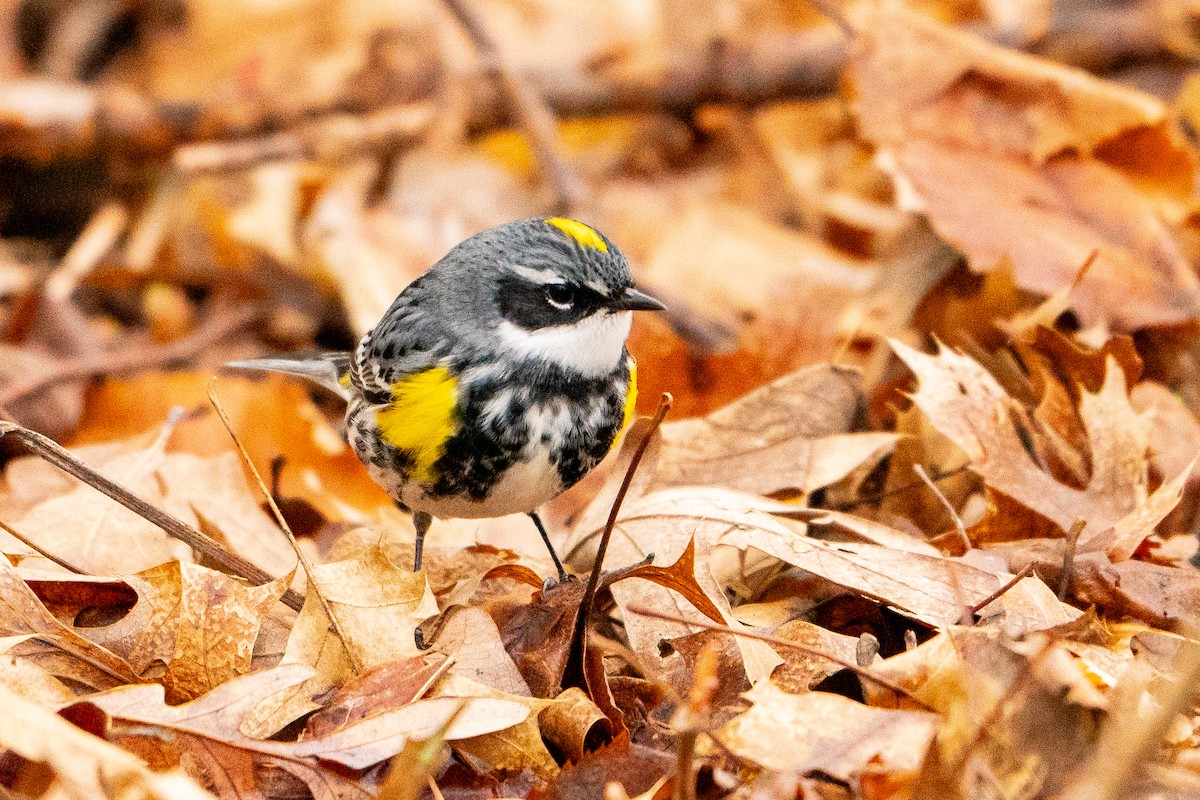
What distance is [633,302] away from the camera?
4207 mm

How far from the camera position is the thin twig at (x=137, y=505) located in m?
3.52

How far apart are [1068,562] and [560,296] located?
1769mm

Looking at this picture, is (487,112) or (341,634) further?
(487,112)

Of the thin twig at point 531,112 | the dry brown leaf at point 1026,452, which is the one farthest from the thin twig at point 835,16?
the dry brown leaf at point 1026,452

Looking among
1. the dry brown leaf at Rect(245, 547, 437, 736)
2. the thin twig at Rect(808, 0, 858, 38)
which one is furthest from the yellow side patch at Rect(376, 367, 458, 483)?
Answer: the thin twig at Rect(808, 0, 858, 38)

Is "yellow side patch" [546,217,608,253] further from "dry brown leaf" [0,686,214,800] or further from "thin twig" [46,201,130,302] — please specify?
"thin twig" [46,201,130,302]

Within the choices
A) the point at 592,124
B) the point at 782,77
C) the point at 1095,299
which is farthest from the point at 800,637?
the point at 592,124

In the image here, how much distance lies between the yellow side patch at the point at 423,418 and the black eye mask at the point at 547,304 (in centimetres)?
32

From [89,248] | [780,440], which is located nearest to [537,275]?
[780,440]

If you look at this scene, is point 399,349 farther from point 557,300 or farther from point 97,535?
point 97,535

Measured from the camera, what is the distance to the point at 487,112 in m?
8.22

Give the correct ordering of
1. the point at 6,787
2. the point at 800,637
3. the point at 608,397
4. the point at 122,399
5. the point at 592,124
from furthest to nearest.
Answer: the point at 592,124 < the point at 122,399 < the point at 608,397 < the point at 800,637 < the point at 6,787

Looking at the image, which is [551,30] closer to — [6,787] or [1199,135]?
[1199,135]

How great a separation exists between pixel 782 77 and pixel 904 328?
8.65 ft
